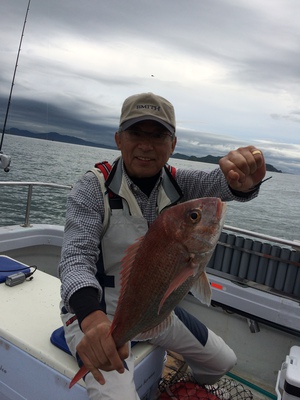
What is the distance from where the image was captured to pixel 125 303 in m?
1.55

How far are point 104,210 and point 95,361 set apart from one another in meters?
1.04

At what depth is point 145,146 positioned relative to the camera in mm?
2285

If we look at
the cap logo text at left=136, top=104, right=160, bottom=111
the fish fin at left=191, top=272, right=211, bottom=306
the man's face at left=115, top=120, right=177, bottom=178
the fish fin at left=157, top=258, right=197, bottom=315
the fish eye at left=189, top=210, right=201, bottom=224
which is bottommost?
the fish fin at left=191, top=272, right=211, bottom=306

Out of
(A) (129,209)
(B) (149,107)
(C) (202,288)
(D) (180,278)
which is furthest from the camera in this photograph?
(A) (129,209)

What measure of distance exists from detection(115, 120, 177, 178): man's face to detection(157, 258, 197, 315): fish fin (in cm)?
102

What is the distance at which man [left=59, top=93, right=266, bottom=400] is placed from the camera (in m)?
1.87

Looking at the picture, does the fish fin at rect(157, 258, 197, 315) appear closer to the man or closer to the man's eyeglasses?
the man

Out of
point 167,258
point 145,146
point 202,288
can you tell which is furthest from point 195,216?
point 145,146

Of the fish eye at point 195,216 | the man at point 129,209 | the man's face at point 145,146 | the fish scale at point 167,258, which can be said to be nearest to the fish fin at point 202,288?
the fish scale at point 167,258

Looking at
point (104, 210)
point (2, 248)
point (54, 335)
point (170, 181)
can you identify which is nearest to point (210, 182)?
point (170, 181)

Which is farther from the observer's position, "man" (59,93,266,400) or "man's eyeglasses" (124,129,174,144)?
"man's eyeglasses" (124,129,174,144)

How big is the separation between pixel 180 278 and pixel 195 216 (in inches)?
10.7

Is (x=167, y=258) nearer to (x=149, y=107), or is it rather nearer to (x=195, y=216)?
(x=195, y=216)

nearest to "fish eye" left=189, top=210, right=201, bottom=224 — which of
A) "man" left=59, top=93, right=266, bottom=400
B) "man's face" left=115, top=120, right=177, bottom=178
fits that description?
"man" left=59, top=93, right=266, bottom=400
